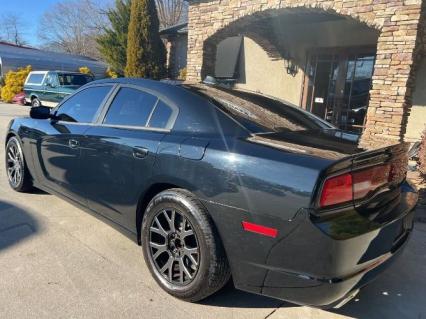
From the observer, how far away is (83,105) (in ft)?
13.0

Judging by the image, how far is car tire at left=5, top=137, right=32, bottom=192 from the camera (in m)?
4.66

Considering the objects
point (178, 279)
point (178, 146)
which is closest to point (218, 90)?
point (178, 146)

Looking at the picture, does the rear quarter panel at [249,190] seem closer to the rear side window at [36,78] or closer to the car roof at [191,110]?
the car roof at [191,110]

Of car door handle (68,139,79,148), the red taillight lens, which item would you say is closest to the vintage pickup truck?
car door handle (68,139,79,148)

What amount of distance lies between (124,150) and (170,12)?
39002 millimetres

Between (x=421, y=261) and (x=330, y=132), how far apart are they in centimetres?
150

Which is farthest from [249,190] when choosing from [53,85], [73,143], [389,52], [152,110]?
[53,85]

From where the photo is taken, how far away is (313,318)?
2574 mm

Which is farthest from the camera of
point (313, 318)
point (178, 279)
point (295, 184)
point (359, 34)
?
point (359, 34)

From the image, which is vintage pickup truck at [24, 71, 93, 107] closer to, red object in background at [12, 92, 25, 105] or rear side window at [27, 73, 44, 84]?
rear side window at [27, 73, 44, 84]

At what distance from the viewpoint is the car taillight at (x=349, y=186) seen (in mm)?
2117

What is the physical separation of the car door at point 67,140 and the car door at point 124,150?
0.56 feet

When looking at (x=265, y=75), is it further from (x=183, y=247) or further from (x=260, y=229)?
(x=260, y=229)

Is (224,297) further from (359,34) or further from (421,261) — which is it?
(359,34)
